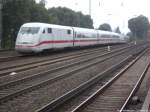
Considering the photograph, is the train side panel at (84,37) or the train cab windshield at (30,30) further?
the train side panel at (84,37)

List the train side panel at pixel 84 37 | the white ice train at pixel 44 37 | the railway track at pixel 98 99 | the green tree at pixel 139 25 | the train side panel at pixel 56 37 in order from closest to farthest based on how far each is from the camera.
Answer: the railway track at pixel 98 99
the white ice train at pixel 44 37
the train side panel at pixel 56 37
the train side panel at pixel 84 37
the green tree at pixel 139 25

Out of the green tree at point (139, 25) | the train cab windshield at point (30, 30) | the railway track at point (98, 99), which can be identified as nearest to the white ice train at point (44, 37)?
the train cab windshield at point (30, 30)

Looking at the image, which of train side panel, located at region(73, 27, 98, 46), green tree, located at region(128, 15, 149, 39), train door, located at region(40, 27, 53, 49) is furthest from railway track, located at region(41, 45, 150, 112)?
green tree, located at region(128, 15, 149, 39)

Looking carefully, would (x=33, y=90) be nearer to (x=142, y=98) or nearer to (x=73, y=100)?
(x=73, y=100)

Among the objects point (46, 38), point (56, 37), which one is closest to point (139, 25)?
point (56, 37)

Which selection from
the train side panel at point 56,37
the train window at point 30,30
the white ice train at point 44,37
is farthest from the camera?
the train side panel at point 56,37

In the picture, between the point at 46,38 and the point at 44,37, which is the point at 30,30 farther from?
the point at 46,38

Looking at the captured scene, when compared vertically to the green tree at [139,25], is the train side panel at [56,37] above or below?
below

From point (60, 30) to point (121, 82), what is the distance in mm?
17434

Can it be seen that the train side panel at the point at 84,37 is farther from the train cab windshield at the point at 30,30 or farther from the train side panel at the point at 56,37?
the train cab windshield at the point at 30,30

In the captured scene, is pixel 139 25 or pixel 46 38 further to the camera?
pixel 139 25

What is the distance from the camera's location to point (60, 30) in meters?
33.9

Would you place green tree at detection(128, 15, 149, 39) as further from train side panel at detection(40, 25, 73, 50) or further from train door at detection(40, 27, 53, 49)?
train door at detection(40, 27, 53, 49)

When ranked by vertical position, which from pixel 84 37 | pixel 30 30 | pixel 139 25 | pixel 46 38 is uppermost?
pixel 139 25
